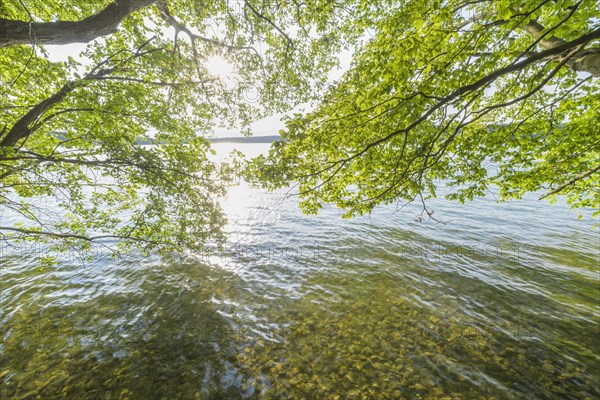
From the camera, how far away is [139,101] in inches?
324

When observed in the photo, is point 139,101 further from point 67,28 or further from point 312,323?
point 312,323

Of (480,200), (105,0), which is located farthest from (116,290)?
(480,200)

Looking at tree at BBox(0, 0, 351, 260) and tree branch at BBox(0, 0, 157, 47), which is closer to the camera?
tree branch at BBox(0, 0, 157, 47)

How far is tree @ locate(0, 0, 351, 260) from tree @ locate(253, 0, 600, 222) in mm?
3162

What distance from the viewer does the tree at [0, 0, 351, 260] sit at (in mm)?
7039

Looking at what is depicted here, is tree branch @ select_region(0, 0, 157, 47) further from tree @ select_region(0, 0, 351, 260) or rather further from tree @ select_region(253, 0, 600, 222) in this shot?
tree @ select_region(253, 0, 600, 222)

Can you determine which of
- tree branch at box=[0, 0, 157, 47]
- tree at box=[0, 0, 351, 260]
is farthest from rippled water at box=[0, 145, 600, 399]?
tree branch at box=[0, 0, 157, 47]

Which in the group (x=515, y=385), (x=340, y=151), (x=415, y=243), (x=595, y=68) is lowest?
(x=515, y=385)

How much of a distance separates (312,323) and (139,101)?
10.8 metres

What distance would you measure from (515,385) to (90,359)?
13589 mm

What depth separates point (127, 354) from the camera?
7902 mm

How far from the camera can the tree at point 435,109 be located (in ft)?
16.7

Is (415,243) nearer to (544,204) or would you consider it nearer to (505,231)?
(505,231)

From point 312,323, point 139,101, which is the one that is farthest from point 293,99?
point 312,323
